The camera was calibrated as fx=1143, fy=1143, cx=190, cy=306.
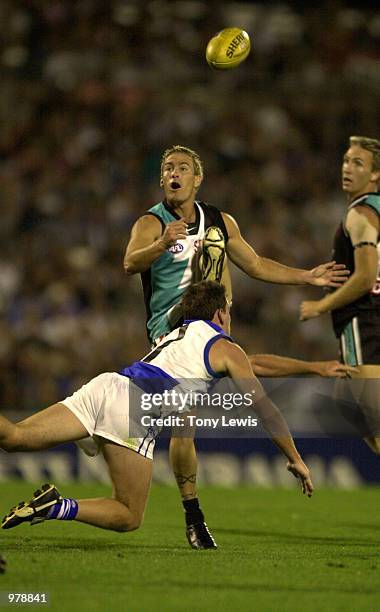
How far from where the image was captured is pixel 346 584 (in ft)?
18.0

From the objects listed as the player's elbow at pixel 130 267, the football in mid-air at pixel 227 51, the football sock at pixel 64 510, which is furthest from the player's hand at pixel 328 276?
the football sock at pixel 64 510

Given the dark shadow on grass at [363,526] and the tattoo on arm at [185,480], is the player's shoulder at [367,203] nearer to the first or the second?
the tattoo on arm at [185,480]

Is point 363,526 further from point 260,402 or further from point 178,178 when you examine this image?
point 178,178

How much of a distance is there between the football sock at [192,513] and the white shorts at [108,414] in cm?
75

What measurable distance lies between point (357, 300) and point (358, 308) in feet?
0.19

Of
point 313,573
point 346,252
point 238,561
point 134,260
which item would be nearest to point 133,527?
point 238,561

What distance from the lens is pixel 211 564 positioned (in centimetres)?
611

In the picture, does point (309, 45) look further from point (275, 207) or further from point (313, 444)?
point (313, 444)

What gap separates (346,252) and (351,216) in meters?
0.31

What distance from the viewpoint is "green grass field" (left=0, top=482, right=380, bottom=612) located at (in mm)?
4934

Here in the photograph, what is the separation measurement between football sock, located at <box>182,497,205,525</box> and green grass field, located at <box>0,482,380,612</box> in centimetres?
18

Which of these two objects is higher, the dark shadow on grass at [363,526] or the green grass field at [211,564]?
the green grass field at [211,564]

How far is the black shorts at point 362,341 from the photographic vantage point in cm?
771

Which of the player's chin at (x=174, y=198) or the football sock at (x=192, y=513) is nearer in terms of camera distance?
the football sock at (x=192, y=513)
